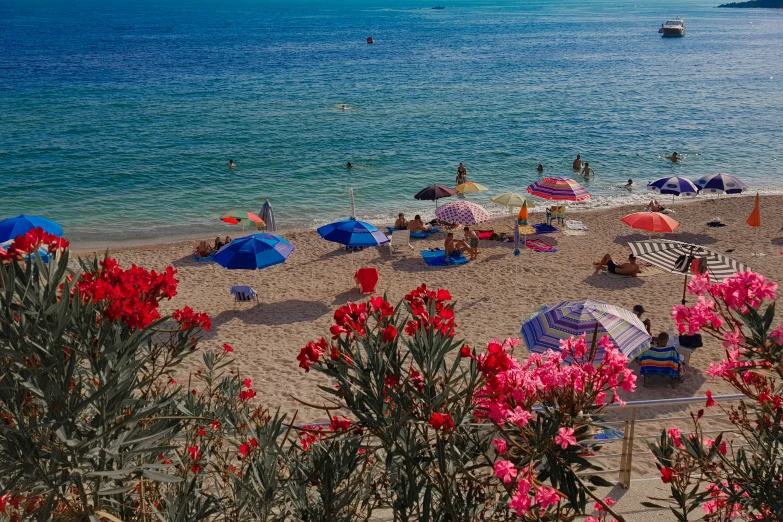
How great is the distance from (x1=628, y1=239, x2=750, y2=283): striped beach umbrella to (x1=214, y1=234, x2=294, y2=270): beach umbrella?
24.6ft

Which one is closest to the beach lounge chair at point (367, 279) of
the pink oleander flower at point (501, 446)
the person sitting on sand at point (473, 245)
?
the person sitting on sand at point (473, 245)

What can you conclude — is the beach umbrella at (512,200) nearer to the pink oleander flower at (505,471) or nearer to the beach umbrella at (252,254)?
the beach umbrella at (252,254)

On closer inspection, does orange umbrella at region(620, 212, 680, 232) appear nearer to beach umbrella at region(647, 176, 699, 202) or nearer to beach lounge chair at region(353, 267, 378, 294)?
beach umbrella at region(647, 176, 699, 202)

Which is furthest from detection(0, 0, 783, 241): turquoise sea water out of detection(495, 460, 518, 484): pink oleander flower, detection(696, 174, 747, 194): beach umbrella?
detection(495, 460, 518, 484): pink oleander flower

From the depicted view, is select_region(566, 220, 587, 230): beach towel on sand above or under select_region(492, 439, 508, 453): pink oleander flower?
under

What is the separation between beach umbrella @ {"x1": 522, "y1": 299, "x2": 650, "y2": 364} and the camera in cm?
969

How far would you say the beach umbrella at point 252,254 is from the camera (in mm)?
14469

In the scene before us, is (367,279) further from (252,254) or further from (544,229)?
(544,229)

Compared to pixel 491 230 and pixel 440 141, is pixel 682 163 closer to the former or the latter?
pixel 440 141

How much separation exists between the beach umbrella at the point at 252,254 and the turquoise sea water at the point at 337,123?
9430mm

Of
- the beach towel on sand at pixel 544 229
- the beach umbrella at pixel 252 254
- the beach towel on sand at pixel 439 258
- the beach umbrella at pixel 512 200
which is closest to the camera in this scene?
the beach umbrella at pixel 252 254

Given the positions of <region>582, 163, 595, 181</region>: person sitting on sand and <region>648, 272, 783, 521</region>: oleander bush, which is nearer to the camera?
<region>648, 272, 783, 521</region>: oleander bush

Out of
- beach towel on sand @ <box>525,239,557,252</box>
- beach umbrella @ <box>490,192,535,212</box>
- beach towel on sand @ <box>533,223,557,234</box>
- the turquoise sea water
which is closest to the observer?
beach towel on sand @ <box>525,239,557,252</box>

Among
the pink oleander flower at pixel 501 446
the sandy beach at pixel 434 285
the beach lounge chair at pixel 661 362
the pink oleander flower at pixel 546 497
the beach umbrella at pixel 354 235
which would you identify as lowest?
the sandy beach at pixel 434 285
